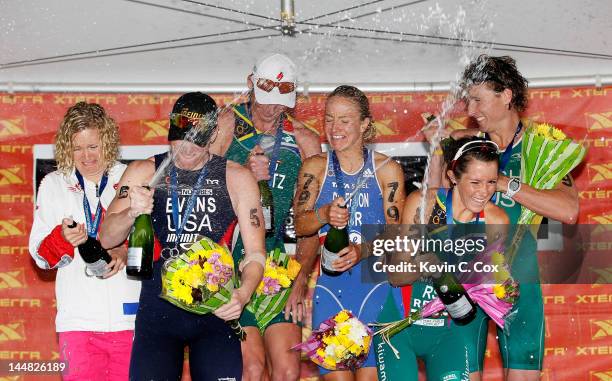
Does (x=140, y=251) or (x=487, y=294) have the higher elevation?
(x=140, y=251)

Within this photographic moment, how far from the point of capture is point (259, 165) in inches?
267

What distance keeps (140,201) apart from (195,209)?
0.36 meters

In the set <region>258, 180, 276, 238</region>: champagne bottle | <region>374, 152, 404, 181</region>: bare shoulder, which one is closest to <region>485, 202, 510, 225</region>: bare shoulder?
<region>374, 152, 404, 181</region>: bare shoulder

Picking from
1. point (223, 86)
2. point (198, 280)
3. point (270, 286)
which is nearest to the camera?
point (198, 280)

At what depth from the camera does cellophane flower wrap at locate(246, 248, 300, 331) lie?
6592mm

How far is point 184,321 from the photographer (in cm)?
570

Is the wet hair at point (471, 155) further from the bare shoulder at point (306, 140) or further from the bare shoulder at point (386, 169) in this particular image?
the bare shoulder at point (306, 140)

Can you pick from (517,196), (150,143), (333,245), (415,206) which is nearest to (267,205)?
(333,245)

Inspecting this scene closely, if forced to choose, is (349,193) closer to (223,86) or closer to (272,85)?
(272,85)

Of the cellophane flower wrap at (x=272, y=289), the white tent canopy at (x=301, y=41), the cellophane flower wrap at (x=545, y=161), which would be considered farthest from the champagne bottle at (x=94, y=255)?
the cellophane flower wrap at (x=545, y=161)

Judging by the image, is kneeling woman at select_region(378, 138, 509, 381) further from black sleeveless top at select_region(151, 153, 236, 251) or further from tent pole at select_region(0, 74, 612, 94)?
tent pole at select_region(0, 74, 612, 94)

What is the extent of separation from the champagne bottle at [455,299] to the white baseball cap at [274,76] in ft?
5.47

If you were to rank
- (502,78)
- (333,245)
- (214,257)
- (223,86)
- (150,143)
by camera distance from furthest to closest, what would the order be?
1. (150,143)
2. (223,86)
3. (502,78)
4. (333,245)
5. (214,257)

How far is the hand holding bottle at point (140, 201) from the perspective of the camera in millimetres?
5664
